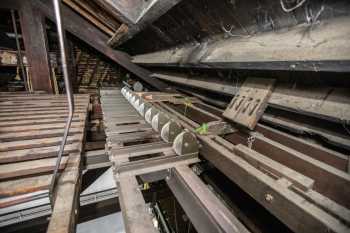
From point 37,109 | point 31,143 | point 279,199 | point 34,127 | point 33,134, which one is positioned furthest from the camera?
point 37,109

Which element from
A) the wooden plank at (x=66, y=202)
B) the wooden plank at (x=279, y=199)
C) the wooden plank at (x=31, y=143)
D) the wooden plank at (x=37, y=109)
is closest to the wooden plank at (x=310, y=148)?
the wooden plank at (x=279, y=199)

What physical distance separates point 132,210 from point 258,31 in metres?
1.03

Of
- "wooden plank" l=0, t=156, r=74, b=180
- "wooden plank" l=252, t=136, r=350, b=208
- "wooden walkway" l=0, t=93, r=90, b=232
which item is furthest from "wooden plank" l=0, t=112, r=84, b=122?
"wooden plank" l=252, t=136, r=350, b=208

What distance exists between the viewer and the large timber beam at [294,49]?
61 cm

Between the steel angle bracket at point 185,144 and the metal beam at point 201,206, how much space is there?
0.46 ft

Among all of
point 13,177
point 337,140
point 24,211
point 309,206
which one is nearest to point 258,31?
point 337,140

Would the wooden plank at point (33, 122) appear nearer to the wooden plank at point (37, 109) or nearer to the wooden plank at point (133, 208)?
the wooden plank at point (37, 109)

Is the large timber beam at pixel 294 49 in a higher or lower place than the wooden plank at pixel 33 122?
higher

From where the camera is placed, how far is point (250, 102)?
1.12 m

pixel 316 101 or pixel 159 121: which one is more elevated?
pixel 316 101

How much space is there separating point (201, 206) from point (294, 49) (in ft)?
2.30

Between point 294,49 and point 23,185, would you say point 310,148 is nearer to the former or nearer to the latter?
point 294,49

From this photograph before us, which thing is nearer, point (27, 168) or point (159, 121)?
point (27, 168)

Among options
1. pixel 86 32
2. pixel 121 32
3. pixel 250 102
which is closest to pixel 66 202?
pixel 250 102
